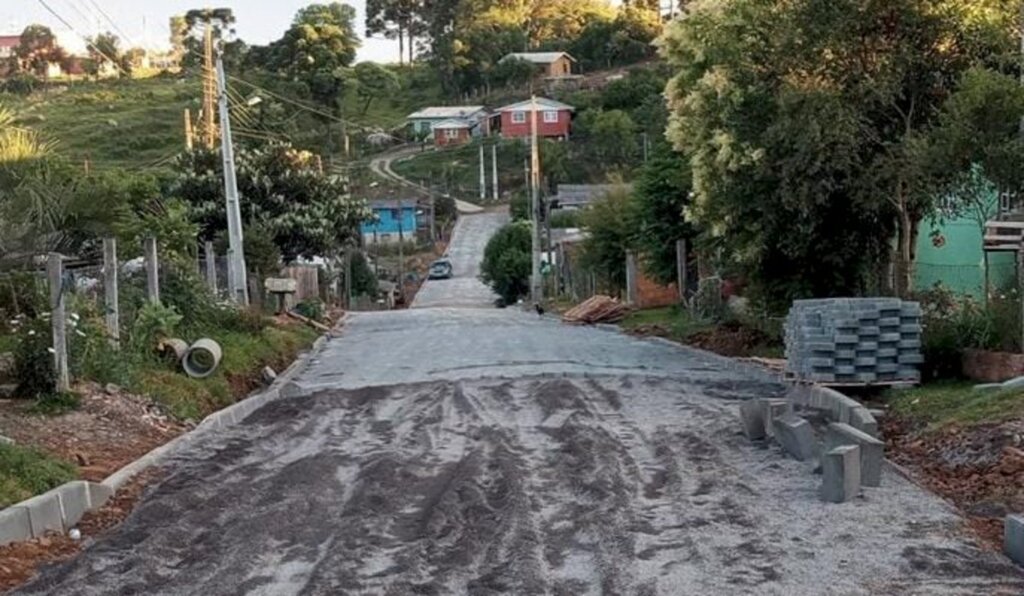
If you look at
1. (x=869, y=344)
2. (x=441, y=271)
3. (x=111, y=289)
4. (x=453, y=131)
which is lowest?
(x=441, y=271)

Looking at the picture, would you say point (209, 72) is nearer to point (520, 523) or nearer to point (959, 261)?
point (959, 261)

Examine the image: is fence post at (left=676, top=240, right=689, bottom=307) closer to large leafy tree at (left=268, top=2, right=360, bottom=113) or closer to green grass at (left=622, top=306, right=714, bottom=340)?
green grass at (left=622, top=306, right=714, bottom=340)

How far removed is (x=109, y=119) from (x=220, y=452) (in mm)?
84254

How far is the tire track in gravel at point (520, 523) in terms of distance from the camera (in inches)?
285

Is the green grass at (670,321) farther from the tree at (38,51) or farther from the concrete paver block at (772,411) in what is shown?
the tree at (38,51)

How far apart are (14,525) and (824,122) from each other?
12404 mm

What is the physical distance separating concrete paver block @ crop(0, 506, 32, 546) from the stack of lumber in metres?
27.0

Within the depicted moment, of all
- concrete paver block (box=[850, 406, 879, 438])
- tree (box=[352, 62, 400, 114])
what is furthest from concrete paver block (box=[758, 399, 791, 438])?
tree (box=[352, 62, 400, 114])

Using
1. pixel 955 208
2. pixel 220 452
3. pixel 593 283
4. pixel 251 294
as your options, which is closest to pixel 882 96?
pixel 955 208

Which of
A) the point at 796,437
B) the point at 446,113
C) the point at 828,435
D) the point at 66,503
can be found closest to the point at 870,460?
the point at 828,435

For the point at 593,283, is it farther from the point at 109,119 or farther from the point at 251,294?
the point at 109,119

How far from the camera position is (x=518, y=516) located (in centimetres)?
891

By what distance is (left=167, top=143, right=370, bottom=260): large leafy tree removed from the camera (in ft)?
139

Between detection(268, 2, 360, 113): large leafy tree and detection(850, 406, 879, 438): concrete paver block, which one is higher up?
detection(268, 2, 360, 113): large leafy tree
